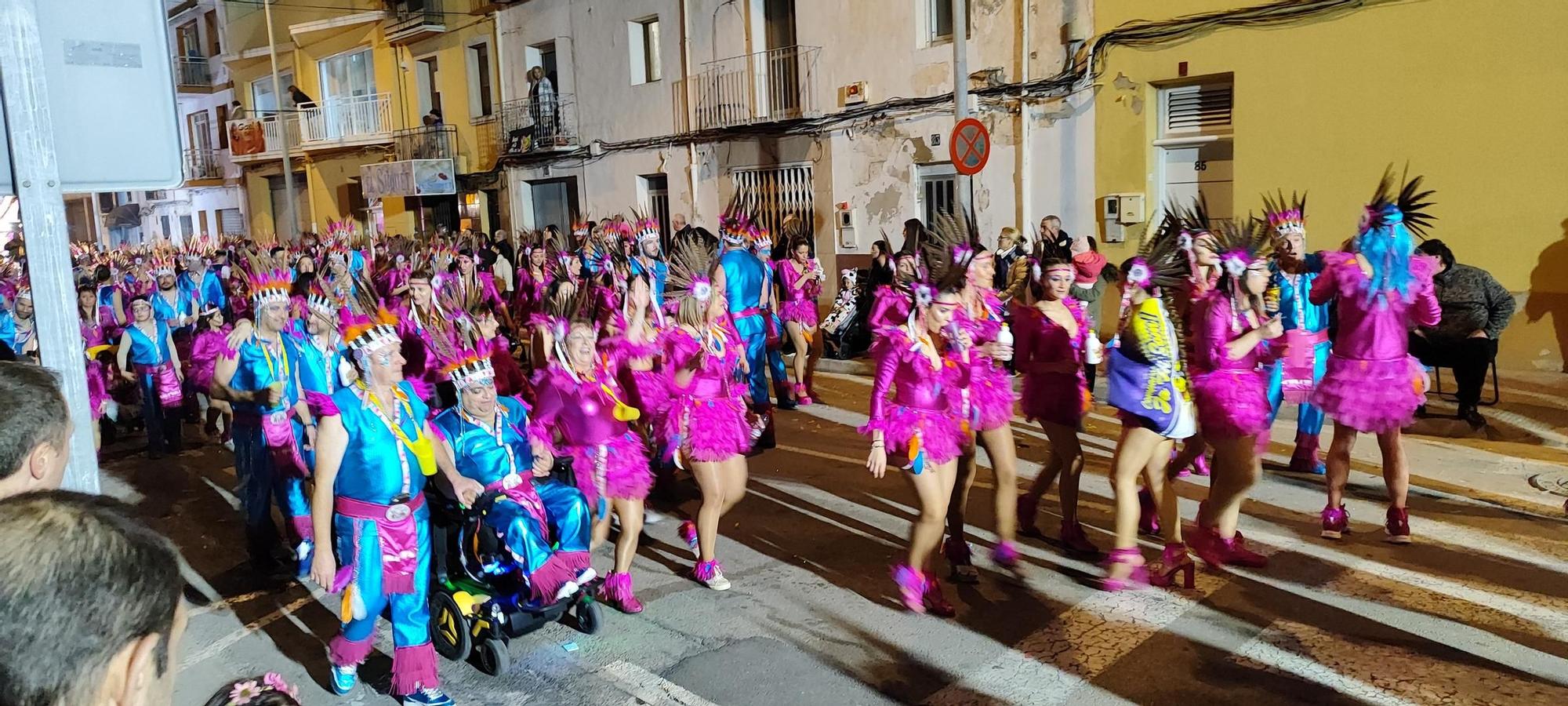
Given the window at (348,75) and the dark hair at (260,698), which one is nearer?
the dark hair at (260,698)

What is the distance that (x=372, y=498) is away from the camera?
14.8 feet

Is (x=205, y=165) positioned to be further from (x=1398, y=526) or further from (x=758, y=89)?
(x=1398, y=526)

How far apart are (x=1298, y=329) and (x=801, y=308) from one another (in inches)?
190

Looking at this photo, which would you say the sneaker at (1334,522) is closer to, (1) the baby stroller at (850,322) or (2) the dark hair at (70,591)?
(2) the dark hair at (70,591)

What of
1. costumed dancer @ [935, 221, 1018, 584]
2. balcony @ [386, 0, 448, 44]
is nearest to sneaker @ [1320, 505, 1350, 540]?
costumed dancer @ [935, 221, 1018, 584]

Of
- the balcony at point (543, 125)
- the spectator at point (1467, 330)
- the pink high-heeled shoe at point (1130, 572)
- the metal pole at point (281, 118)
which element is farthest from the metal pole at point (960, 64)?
the metal pole at point (281, 118)

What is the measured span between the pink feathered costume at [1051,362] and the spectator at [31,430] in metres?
4.49

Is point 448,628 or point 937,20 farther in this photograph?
point 937,20

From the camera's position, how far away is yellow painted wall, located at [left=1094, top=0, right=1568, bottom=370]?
403 inches

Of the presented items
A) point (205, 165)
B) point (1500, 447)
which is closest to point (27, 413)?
point (1500, 447)

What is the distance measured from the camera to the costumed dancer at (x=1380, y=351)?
595cm

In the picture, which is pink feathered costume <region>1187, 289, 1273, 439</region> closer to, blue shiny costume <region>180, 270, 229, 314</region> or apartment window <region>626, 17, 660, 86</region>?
blue shiny costume <region>180, 270, 229, 314</region>

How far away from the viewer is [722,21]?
19.0m

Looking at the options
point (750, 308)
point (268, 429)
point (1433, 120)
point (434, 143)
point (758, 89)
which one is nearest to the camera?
point (268, 429)
